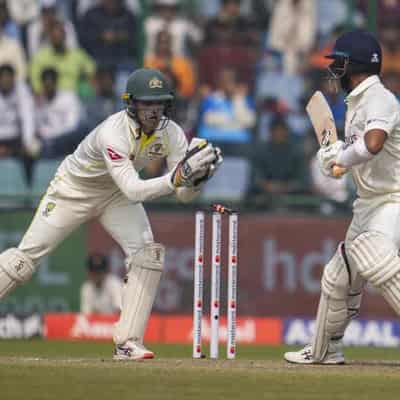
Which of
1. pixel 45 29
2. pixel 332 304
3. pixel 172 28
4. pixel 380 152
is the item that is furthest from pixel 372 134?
pixel 172 28

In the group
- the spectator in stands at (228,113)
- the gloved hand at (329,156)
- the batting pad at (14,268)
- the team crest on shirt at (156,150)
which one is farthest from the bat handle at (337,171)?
the spectator in stands at (228,113)

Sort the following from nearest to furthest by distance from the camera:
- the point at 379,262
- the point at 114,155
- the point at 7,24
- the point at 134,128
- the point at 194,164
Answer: the point at 379,262 → the point at 194,164 → the point at 114,155 → the point at 134,128 → the point at 7,24

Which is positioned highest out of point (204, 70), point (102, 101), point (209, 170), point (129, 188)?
point (204, 70)

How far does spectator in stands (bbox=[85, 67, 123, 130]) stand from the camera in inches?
504

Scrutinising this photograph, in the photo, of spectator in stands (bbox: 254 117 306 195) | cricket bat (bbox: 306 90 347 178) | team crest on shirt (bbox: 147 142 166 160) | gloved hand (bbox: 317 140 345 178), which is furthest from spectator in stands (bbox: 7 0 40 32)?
gloved hand (bbox: 317 140 345 178)

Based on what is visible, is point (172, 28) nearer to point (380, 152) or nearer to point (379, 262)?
point (380, 152)

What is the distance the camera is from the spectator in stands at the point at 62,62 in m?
12.9

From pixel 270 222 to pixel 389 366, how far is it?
16.4 feet

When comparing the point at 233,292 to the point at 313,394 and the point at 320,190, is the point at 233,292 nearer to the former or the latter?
the point at 313,394

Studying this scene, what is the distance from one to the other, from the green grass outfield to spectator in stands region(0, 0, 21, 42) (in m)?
6.36

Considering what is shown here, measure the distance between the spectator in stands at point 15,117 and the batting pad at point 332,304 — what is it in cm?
600

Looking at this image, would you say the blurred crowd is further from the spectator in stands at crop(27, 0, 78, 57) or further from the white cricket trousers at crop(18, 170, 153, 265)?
the white cricket trousers at crop(18, 170, 153, 265)

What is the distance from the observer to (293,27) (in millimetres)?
13672

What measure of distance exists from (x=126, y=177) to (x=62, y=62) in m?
6.33
